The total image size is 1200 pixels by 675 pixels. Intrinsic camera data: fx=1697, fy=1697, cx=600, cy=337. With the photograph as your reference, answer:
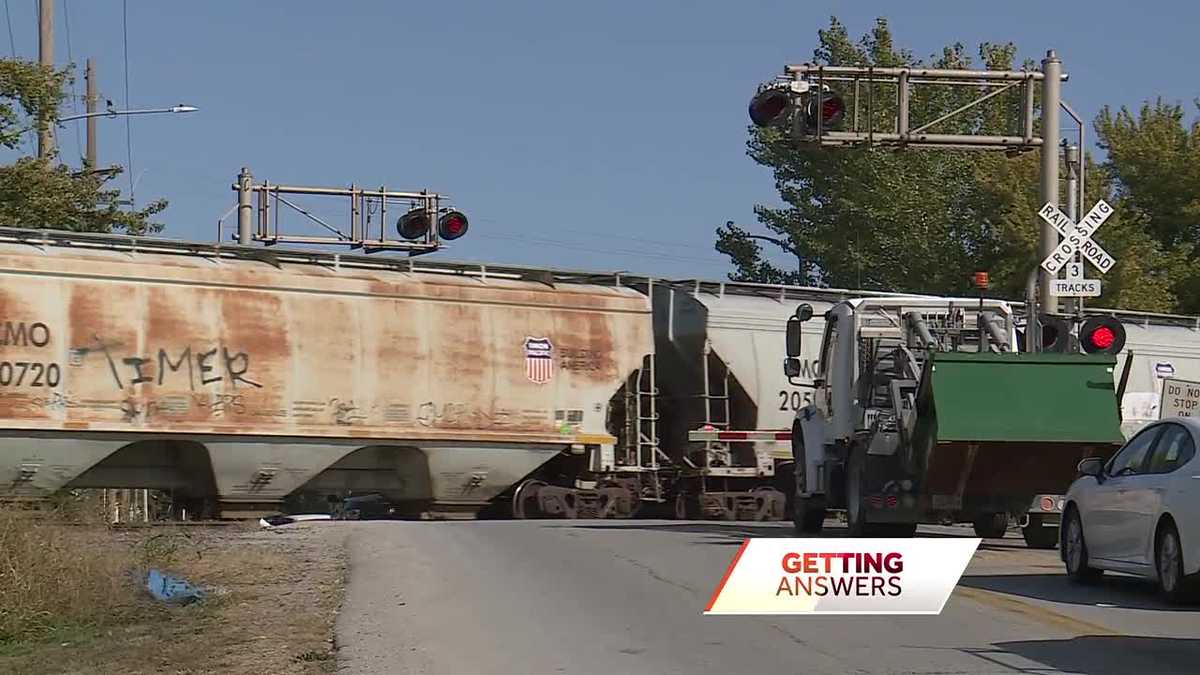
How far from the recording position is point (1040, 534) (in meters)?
18.8

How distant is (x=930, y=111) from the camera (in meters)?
46.7

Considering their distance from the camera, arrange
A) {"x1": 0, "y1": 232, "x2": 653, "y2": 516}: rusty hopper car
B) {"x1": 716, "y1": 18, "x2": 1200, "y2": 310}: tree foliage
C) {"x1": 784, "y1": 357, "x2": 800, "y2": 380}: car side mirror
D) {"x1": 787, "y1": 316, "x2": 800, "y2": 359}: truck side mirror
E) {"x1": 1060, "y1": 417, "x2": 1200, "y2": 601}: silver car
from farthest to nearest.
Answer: {"x1": 716, "y1": 18, "x2": 1200, "y2": 310}: tree foliage < {"x1": 0, "y1": 232, "x2": 653, "y2": 516}: rusty hopper car < {"x1": 784, "y1": 357, "x2": 800, "y2": 380}: car side mirror < {"x1": 787, "y1": 316, "x2": 800, "y2": 359}: truck side mirror < {"x1": 1060, "y1": 417, "x2": 1200, "y2": 601}: silver car

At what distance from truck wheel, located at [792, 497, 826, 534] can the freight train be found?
2.48 m

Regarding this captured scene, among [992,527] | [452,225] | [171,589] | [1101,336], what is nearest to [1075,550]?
[1101,336]

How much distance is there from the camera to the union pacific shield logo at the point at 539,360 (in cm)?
2547

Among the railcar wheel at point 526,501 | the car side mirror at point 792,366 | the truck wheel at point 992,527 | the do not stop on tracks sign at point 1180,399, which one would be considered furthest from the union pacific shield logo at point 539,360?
the do not stop on tracks sign at point 1180,399

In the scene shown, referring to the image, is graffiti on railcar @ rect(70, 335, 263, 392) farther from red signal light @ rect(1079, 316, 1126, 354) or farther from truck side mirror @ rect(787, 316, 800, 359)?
red signal light @ rect(1079, 316, 1126, 354)

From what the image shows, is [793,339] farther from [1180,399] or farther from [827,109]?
[1180,399]

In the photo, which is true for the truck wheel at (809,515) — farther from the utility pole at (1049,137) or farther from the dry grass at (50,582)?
the dry grass at (50,582)

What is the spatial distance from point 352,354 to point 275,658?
13664 millimetres

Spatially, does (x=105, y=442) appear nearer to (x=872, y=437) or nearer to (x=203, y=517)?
(x=203, y=517)

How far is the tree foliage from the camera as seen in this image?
3997 centimetres

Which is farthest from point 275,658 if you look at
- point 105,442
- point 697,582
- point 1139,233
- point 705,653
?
point 1139,233

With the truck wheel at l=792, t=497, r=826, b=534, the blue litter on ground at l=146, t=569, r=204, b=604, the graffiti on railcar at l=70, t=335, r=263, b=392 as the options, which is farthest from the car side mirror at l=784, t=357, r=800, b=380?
the blue litter on ground at l=146, t=569, r=204, b=604
